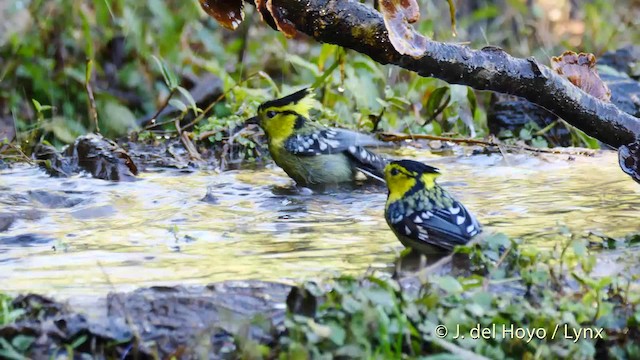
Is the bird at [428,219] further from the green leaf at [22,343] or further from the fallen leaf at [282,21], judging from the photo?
the green leaf at [22,343]

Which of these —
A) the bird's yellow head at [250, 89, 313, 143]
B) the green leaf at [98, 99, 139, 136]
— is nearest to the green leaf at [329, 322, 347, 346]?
the bird's yellow head at [250, 89, 313, 143]

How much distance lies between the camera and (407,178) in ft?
14.2

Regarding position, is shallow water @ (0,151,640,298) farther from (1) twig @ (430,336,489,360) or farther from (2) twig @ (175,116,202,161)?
(1) twig @ (430,336,489,360)

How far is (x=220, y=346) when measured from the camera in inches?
116

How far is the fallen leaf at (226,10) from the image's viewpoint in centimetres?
410

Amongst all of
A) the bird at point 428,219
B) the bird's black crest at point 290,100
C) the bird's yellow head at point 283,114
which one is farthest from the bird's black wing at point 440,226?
the bird's black crest at point 290,100

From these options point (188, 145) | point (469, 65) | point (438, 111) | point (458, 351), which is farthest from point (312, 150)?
point (458, 351)

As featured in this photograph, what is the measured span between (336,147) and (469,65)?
2166 mm

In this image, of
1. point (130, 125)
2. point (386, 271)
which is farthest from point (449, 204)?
point (130, 125)

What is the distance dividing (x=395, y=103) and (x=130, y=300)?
4432 mm

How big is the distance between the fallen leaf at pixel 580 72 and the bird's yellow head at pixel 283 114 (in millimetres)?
2154

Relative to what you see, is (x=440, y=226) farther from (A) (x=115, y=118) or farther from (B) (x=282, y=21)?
(A) (x=115, y=118)

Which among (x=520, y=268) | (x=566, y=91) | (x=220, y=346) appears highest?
(x=566, y=91)

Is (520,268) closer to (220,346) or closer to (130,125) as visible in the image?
(220,346)
